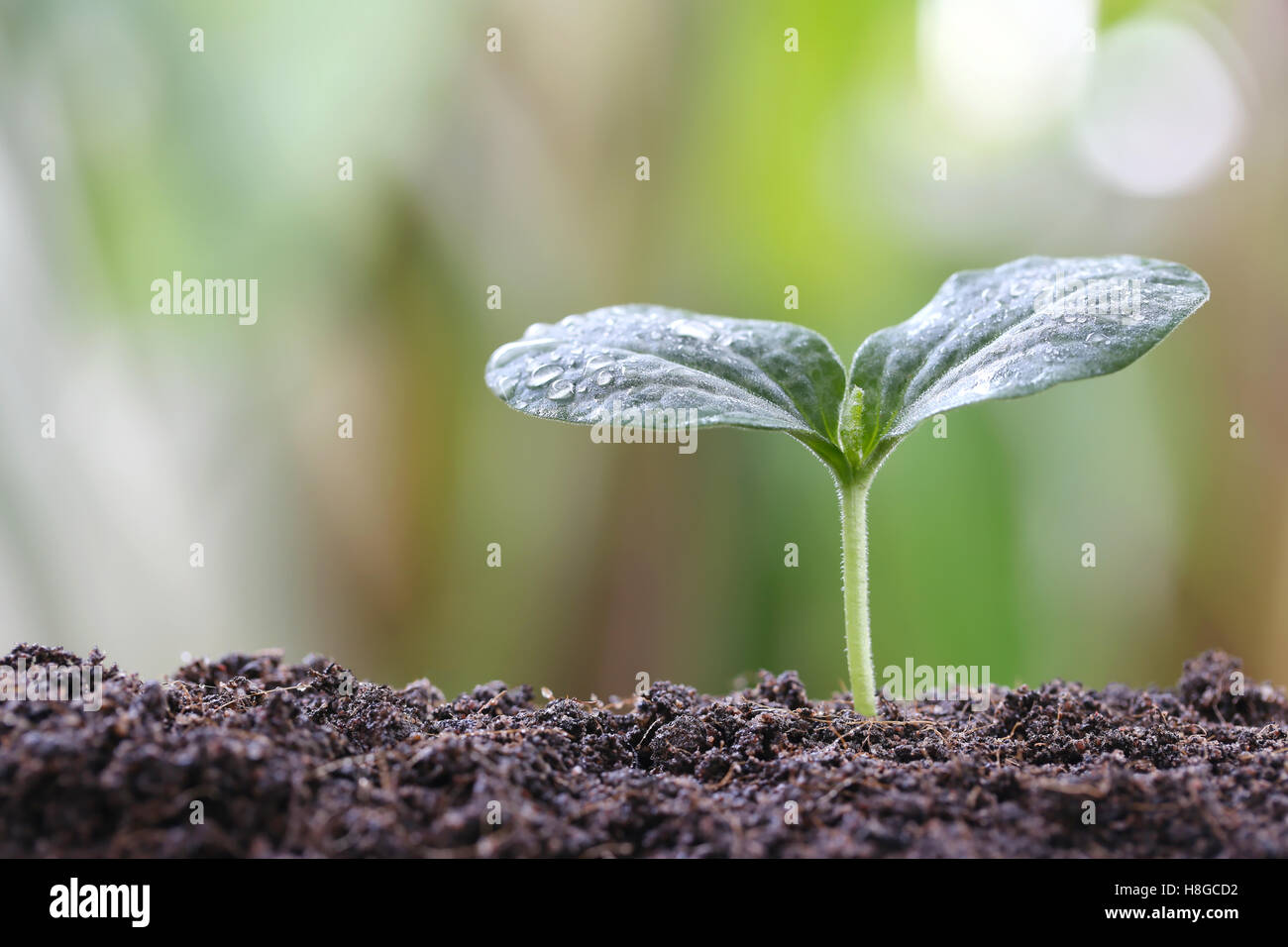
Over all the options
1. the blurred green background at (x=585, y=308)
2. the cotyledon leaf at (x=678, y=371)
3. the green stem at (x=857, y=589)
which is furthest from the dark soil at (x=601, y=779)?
the blurred green background at (x=585, y=308)

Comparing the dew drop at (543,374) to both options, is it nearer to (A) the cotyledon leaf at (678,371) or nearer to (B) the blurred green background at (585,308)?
(A) the cotyledon leaf at (678,371)

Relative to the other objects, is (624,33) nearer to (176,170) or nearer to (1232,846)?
(176,170)

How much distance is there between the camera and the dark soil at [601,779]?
2.29 ft

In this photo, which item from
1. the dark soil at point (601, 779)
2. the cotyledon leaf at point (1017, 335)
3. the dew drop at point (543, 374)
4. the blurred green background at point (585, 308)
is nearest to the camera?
the dark soil at point (601, 779)

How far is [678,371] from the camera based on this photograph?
102 centimetres

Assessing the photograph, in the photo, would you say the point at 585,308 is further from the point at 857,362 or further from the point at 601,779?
the point at 601,779

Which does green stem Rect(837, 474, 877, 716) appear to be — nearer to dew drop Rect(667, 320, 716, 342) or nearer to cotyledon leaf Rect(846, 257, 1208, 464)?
cotyledon leaf Rect(846, 257, 1208, 464)

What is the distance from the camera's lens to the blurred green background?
2375mm

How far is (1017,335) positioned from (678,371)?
0.33m

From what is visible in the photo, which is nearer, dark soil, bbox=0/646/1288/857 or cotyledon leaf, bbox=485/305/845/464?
dark soil, bbox=0/646/1288/857

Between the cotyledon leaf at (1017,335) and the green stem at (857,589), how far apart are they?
0.05 m

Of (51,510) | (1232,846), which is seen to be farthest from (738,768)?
(51,510)

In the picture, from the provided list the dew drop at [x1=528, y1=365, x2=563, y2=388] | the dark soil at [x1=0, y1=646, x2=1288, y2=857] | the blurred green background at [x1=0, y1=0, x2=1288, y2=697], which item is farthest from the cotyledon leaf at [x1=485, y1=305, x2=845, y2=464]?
the blurred green background at [x1=0, y1=0, x2=1288, y2=697]

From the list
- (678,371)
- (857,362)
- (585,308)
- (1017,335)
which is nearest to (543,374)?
(678,371)
